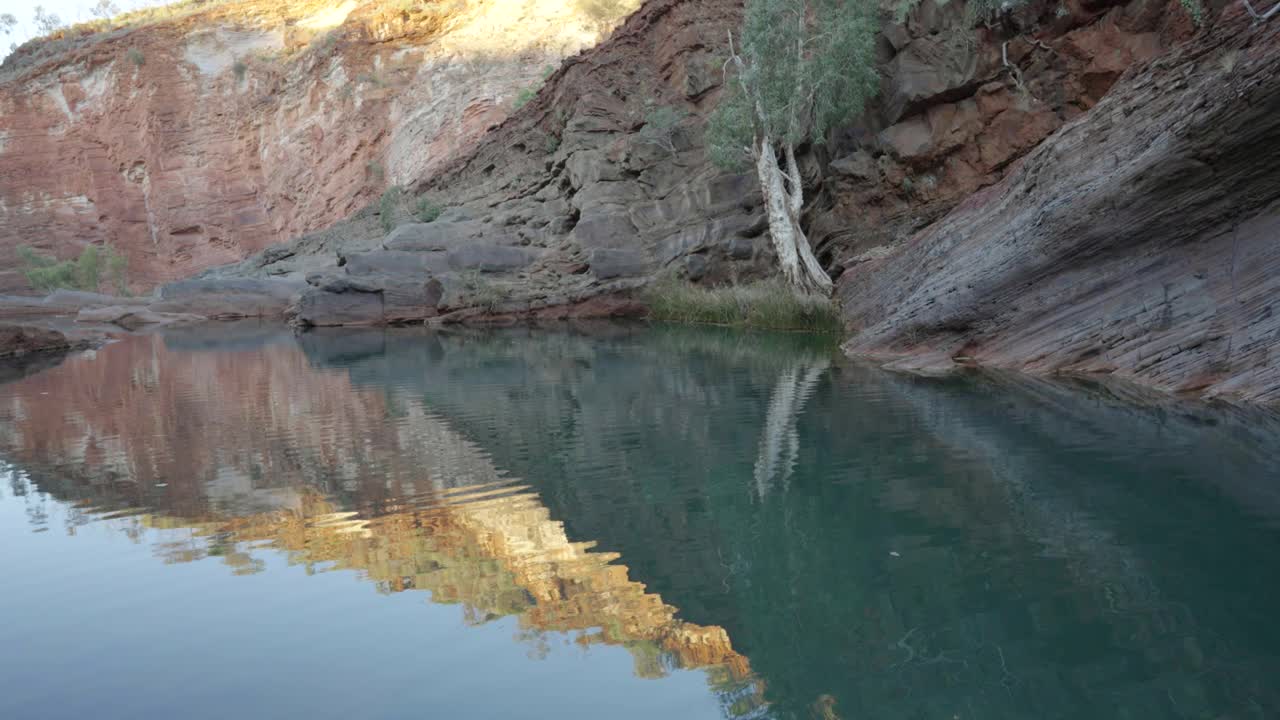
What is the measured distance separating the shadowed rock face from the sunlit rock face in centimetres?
4355

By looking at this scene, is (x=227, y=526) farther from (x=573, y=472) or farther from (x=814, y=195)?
(x=814, y=195)

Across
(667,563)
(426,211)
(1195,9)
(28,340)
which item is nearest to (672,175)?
(426,211)

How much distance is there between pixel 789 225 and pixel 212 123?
49723 mm

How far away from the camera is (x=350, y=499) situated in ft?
21.8

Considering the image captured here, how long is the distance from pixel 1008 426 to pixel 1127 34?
37.1 ft

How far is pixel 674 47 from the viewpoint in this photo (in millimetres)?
32750

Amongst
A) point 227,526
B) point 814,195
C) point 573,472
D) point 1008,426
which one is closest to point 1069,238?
point 1008,426

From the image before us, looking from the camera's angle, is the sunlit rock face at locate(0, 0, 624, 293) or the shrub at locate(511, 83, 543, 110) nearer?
the shrub at locate(511, 83, 543, 110)

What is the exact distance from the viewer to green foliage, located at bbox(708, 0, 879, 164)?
781 inches

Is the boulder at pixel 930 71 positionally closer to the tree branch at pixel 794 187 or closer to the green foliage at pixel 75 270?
the tree branch at pixel 794 187

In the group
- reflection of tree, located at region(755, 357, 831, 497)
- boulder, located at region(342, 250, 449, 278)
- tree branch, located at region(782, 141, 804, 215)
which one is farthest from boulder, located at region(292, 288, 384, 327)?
reflection of tree, located at region(755, 357, 831, 497)

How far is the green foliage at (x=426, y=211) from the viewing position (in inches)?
1394

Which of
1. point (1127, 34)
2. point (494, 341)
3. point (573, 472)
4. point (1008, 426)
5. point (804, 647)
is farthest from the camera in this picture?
point (494, 341)

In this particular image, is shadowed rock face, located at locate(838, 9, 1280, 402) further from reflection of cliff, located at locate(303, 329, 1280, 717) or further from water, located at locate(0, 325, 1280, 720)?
reflection of cliff, located at locate(303, 329, 1280, 717)
